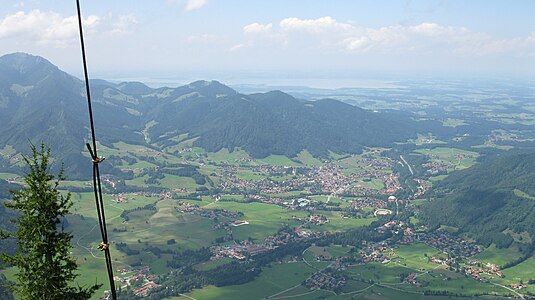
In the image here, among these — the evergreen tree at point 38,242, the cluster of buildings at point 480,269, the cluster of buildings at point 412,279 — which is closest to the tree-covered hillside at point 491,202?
the cluster of buildings at point 480,269

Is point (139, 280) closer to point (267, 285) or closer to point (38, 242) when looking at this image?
point (267, 285)

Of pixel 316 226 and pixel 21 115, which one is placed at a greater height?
pixel 21 115

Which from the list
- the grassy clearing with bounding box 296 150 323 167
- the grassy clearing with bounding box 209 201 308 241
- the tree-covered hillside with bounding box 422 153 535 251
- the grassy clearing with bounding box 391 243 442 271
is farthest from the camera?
the grassy clearing with bounding box 296 150 323 167

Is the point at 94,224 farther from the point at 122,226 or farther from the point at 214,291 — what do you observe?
the point at 214,291

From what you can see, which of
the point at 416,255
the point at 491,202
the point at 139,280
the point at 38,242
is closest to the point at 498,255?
the point at 416,255

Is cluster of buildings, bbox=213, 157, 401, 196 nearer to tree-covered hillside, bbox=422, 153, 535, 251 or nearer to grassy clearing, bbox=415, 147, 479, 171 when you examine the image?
tree-covered hillside, bbox=422, 153, 535, 251

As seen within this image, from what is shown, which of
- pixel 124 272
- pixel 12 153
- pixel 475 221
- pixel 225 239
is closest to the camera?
pixel 124 272

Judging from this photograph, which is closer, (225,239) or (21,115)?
(225,239)

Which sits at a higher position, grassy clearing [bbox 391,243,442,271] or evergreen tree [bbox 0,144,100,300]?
evergreen tree [bbox 0,144,100,300]

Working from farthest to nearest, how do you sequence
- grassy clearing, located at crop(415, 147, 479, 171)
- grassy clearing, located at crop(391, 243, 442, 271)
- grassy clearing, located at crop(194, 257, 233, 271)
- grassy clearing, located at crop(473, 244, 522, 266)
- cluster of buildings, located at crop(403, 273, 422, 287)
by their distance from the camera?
grassy clearing, located at crop(415, 147, 479, 171)
grassy clearing, located at crop(473, 244, 522, 266)
grassy clearing, located at crop(391, 243, 442, 271)
grassy clearing, located at crop(194, 257, 233, 271)
cluster of buildings, located at crop(403, 273, 422, 287)

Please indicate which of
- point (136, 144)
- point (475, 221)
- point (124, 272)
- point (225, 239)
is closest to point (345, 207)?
point (475, 221)

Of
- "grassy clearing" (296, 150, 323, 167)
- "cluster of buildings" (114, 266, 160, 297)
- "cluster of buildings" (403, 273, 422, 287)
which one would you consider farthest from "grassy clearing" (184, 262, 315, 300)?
"grassy clearing" (296, 150, 323, 167)
